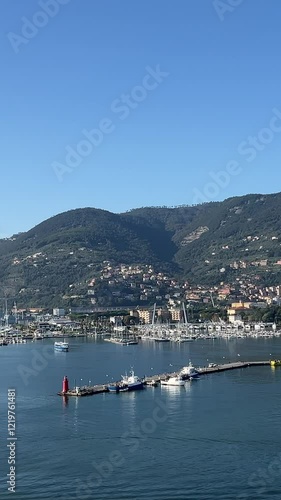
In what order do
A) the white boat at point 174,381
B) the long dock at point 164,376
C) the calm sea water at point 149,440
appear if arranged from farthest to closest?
the white boat at point 174,381 < the long dock at point 164,376 < the calm sea water at point 149,440

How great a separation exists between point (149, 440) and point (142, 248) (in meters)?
66.3

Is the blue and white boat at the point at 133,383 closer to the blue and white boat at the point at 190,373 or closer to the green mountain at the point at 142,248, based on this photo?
the blue and white boat at the point at 190,373

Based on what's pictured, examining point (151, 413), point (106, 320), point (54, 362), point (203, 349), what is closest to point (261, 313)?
point (106, 320)

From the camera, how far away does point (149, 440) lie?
10.4 m

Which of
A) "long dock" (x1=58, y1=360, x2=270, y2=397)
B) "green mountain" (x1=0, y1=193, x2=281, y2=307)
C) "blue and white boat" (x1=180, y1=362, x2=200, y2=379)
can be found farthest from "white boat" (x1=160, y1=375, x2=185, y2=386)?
"green mountain" (x1=0, y1=193, x2=281, y2=307)

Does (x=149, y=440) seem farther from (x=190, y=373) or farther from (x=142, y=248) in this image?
(x=142, y=248)

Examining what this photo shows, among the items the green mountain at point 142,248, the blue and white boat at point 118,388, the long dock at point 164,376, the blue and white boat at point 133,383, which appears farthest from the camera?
the green mountain at point 142,248

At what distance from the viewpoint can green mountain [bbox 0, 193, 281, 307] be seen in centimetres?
5784

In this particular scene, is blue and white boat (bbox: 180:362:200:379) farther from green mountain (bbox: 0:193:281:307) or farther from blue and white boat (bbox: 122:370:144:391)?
green mountain (bbox: 0:193:281:307)

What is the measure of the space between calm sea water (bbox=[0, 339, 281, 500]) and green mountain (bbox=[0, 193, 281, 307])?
119 ft

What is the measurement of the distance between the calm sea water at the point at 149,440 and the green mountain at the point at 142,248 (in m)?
36.3

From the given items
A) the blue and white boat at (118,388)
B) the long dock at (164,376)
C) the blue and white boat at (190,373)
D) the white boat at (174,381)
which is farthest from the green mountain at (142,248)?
the blue and white boat at (118,388)

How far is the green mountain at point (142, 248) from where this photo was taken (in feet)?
190

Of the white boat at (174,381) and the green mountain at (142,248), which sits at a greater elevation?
the green mountain at (142,248)
